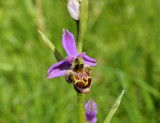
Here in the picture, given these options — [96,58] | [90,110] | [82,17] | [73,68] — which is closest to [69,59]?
[73,68]

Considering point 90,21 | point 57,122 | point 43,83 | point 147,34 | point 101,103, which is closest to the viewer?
point 101,103

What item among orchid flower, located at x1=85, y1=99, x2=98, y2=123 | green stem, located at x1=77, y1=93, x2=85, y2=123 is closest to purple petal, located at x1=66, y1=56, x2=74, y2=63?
green stem, located at x1=77, y1=93, x2=85, y2=123

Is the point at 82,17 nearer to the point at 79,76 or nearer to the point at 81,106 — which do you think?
the point at 79,76

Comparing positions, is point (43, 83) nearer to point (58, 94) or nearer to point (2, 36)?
point (58, 94)

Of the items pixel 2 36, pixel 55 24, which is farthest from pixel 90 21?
pixel 2 36

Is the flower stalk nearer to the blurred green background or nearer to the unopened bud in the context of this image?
the unopened bud

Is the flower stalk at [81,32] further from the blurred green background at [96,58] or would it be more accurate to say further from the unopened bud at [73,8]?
the blurred green background at [96,58]
